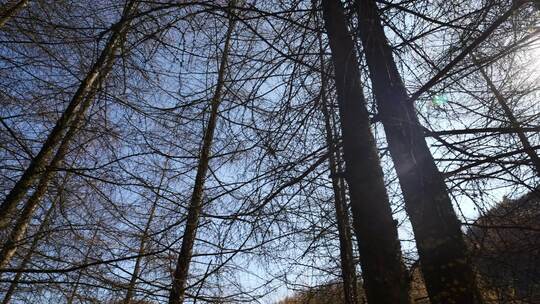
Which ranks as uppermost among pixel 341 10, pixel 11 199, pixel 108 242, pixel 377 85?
pixel 341 10

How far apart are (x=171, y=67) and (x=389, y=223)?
2.22m

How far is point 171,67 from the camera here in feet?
9.31

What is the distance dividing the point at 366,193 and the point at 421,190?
0.42 meters

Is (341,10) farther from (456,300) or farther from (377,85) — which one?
(456,300)

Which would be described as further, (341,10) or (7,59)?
(7,59)

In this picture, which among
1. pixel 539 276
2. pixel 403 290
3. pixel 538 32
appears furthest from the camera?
pixel 539 276

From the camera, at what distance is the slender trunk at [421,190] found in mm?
1650

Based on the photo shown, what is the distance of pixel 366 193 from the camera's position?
1.68 meters

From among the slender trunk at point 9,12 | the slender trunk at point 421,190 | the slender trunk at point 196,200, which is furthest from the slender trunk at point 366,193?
the slender trunk at point 9,12

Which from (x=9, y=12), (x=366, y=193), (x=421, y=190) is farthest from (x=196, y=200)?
(x=9, y=12)

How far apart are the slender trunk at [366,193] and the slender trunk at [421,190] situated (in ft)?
0.78

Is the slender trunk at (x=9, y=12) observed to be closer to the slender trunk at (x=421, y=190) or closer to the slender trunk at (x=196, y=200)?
the slender trunk at (x=196, y=200)

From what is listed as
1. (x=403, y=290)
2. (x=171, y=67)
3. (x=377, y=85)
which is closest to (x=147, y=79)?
(x=171, y=67)

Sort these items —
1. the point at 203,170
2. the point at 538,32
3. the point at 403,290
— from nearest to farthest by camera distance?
the point at 403,290 < the point at 538,32 < the point at 203,170
